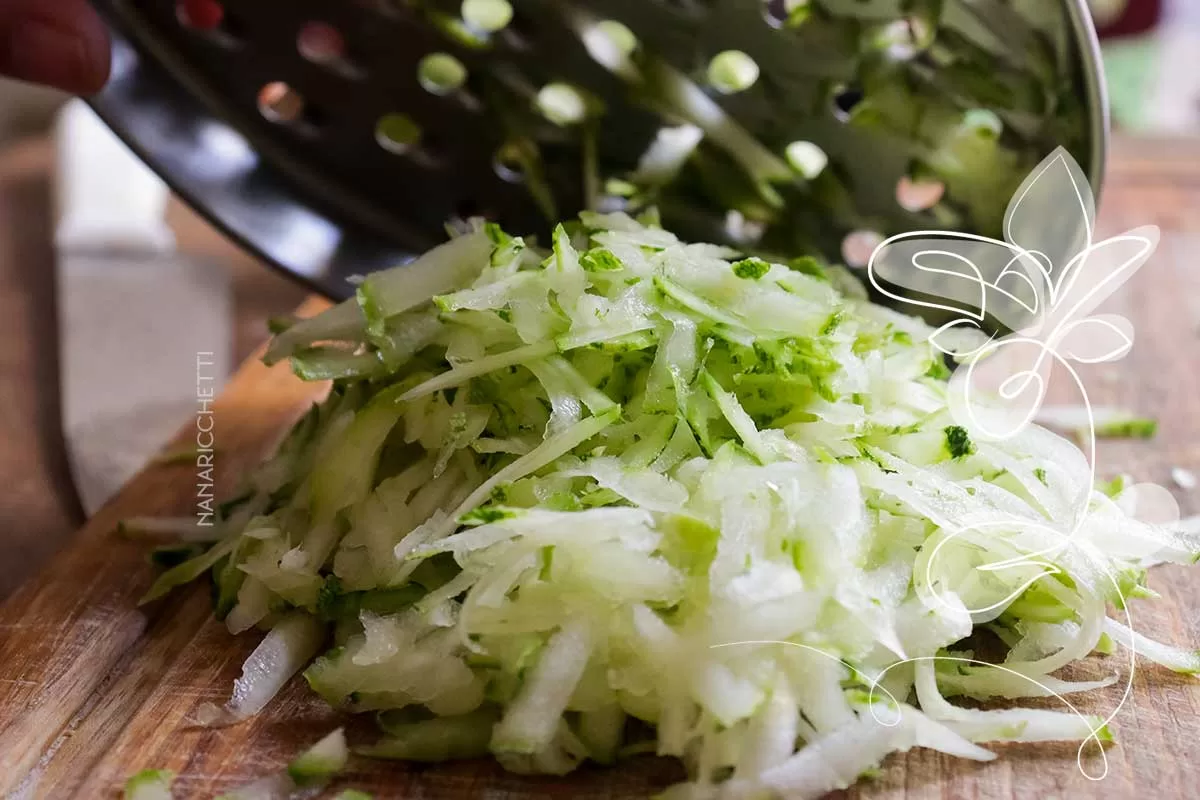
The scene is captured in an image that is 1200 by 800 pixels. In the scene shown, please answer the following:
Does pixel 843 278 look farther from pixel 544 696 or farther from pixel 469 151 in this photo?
pixel 544 696

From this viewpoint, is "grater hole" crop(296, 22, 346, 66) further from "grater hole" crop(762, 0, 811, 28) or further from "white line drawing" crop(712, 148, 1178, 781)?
"white line drawing" crop(712, 148, 1178, 781)

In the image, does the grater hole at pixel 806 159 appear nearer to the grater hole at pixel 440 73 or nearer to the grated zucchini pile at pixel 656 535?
the grated zucchini pile at pixel 656 535

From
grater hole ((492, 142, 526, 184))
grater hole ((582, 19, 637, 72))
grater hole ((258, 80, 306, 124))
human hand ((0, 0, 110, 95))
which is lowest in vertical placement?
grater hole ((492, 142, 526, 184))

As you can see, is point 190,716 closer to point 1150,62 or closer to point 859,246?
point 859,246

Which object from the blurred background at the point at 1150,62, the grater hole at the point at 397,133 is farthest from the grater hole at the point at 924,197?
the blurred background at the point at 1150,62

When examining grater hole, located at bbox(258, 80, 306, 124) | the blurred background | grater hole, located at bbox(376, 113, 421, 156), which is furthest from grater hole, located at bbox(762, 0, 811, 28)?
the blurred background

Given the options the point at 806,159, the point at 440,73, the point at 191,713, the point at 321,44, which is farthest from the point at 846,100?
the point at 191,713

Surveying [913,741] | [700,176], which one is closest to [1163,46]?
[700,176]
